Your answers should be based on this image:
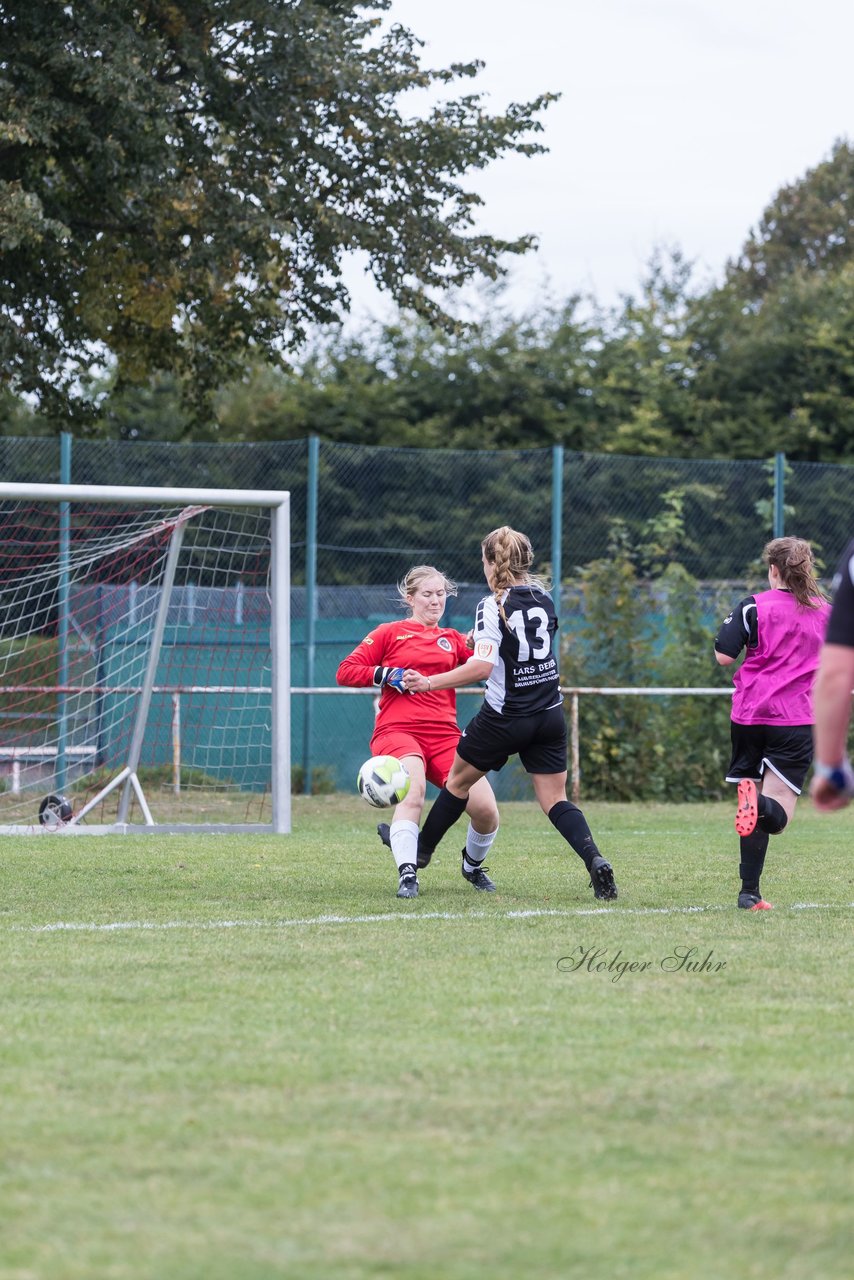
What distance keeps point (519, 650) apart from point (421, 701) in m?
0.77

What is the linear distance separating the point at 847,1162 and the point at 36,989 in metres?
2.79

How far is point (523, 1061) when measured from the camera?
14.2 feet

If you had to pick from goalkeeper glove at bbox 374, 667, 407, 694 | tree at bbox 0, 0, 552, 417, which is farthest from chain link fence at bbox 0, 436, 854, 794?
goalkeeper glove at bbox 374, 667, 407, 694

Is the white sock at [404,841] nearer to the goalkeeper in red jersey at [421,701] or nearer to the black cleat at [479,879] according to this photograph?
the goalkeeper in red jersey at [421,701]

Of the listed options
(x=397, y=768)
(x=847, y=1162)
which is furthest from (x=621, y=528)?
(x=847, y=1162)

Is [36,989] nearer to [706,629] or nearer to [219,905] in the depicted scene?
[219,905]

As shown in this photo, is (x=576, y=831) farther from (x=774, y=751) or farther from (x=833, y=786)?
(x=833, y=786)

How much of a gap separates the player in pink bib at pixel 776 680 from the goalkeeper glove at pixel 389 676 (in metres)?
1.47

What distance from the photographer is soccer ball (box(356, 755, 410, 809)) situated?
7.86 m

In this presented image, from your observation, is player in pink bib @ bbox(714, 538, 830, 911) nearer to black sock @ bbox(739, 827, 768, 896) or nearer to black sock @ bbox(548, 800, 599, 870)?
black sock @ bbox(739, 827, 768, 896)

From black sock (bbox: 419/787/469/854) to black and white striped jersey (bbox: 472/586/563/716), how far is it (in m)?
0.58

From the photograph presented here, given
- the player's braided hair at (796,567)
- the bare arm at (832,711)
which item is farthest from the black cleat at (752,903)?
the bare arm at (832,711)

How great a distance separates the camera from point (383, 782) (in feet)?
25.8

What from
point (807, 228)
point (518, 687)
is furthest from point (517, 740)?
point (807, 228)
